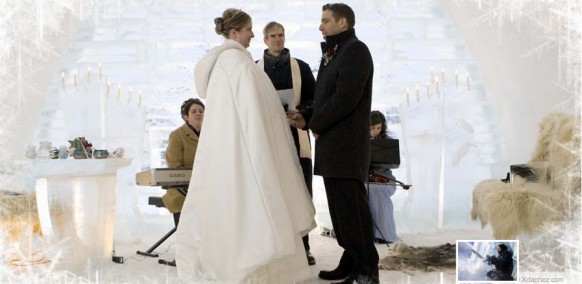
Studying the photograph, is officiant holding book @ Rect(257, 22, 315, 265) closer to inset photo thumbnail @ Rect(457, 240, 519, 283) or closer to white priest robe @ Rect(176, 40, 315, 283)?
white priest robe @ Rect(176, 40, 315, 283)

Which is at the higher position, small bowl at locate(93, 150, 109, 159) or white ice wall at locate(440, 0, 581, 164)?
white ice wall at locate(440, 0, 581, 164)

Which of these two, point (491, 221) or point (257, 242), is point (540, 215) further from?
point (257, 242)

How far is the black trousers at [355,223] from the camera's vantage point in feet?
10.2

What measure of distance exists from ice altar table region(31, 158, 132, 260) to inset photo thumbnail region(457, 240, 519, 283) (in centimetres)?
201

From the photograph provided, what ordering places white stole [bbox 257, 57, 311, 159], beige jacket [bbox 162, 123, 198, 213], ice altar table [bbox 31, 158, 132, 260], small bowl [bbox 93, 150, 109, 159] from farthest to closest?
beige jacket [bbox 162, 123, 198, 213], small bowl [bbox 93, 150, 109, 159], white stole [bbox 257, 57, 311, 159], ice altar table [bbox 31, 158, 132, 260]

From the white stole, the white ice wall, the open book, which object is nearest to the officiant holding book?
the white stole

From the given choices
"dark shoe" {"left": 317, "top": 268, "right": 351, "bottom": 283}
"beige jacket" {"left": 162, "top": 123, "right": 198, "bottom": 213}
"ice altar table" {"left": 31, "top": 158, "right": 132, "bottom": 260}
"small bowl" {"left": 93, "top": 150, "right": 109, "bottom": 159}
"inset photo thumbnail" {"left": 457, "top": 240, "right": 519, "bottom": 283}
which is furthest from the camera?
"beige jacket" {"left": 162, "top": 123, "right": 198, "bottom": 213}

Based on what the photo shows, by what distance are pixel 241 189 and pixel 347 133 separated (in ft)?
1.77

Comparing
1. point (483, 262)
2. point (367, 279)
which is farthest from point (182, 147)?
point (483, 262)

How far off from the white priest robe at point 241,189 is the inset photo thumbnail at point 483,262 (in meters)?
0.73

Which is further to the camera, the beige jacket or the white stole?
the beige jacket

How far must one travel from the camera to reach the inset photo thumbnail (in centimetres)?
301

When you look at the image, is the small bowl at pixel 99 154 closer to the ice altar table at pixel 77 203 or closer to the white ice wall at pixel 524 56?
the ice altar table at pixel 77 203

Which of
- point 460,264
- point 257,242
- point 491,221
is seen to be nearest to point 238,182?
point 257,242
